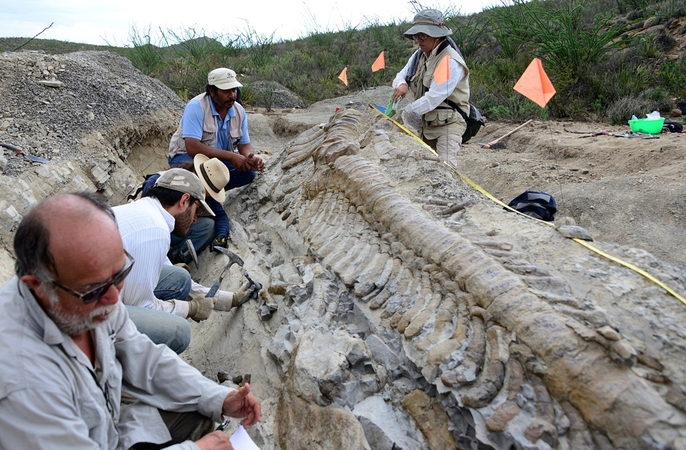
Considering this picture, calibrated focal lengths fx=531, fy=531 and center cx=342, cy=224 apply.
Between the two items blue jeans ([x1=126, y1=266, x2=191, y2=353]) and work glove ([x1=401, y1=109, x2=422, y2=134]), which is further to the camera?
work glove ([x1=401, y1=109, x2=422, y2=134])

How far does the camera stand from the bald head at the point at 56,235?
5.51 ft

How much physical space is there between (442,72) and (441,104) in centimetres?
38

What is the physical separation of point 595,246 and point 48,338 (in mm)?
2556

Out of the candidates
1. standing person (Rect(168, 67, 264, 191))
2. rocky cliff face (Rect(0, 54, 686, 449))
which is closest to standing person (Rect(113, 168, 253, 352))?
rocky cliff face (Rect(0, 54, 686, 449))

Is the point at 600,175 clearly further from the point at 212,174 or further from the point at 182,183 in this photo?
the point at 182,183

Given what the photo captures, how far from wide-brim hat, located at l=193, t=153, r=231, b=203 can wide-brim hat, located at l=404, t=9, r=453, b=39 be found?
6.76 feet

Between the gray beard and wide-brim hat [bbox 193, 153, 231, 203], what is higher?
the gray beard

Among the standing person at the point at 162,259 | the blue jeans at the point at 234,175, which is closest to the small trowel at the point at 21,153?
the blue jeans at the point at 234,175

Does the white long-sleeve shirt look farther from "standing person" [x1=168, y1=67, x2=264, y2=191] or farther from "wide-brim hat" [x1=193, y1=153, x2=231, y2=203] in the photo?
"standing person" [x1=168, y1=67, x2=264, y2=191]

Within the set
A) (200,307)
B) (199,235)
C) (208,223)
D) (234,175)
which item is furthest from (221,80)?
(200,307)

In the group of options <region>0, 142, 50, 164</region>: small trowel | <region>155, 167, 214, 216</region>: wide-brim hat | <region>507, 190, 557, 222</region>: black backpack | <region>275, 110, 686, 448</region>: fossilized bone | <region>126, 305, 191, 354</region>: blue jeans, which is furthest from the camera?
<region>0, 142, 50, 164</region>: small trowel

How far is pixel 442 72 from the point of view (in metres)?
4.55

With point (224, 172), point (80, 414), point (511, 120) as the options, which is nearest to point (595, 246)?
point (80, 414)

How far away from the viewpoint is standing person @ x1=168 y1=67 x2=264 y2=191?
16.4ft
